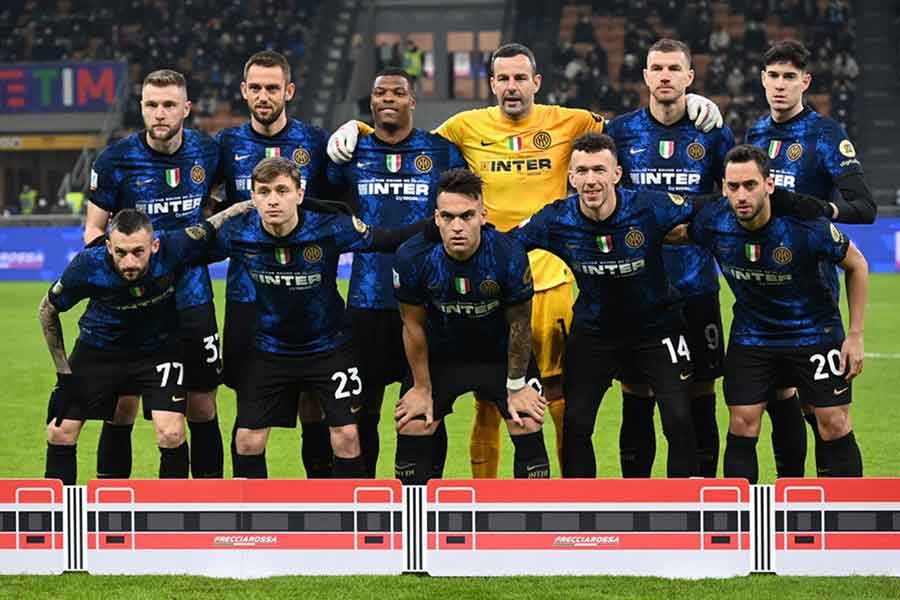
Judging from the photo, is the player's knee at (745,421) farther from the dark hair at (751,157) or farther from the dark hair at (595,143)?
the dark hair at (595,143)

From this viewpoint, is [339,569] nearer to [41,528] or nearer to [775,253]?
[41,528]

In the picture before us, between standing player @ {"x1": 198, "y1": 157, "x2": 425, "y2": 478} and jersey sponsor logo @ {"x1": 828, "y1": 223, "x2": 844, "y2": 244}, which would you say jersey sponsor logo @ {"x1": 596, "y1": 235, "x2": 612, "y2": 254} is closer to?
standing player @ {"x1": 198, "y1": 157, "x2": 425, "y2": 478}

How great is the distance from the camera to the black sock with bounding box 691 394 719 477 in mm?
7262

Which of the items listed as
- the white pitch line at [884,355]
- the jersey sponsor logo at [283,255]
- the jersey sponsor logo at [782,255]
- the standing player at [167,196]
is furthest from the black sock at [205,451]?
the white pitch line at [884,355]

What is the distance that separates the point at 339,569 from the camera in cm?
581

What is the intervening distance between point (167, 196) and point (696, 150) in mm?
2529

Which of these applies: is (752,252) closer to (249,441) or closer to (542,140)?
(542,140)

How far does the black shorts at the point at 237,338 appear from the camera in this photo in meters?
6.87

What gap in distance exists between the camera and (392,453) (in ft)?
31.0

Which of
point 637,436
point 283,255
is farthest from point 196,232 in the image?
point 637,436

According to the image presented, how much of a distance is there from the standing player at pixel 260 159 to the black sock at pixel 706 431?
1.83 meters

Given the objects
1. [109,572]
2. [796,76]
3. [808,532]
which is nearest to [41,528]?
[109,572]

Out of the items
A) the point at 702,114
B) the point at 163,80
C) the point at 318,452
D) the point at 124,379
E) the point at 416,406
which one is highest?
the point at 163,80

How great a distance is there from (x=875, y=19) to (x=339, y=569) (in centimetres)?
2765
